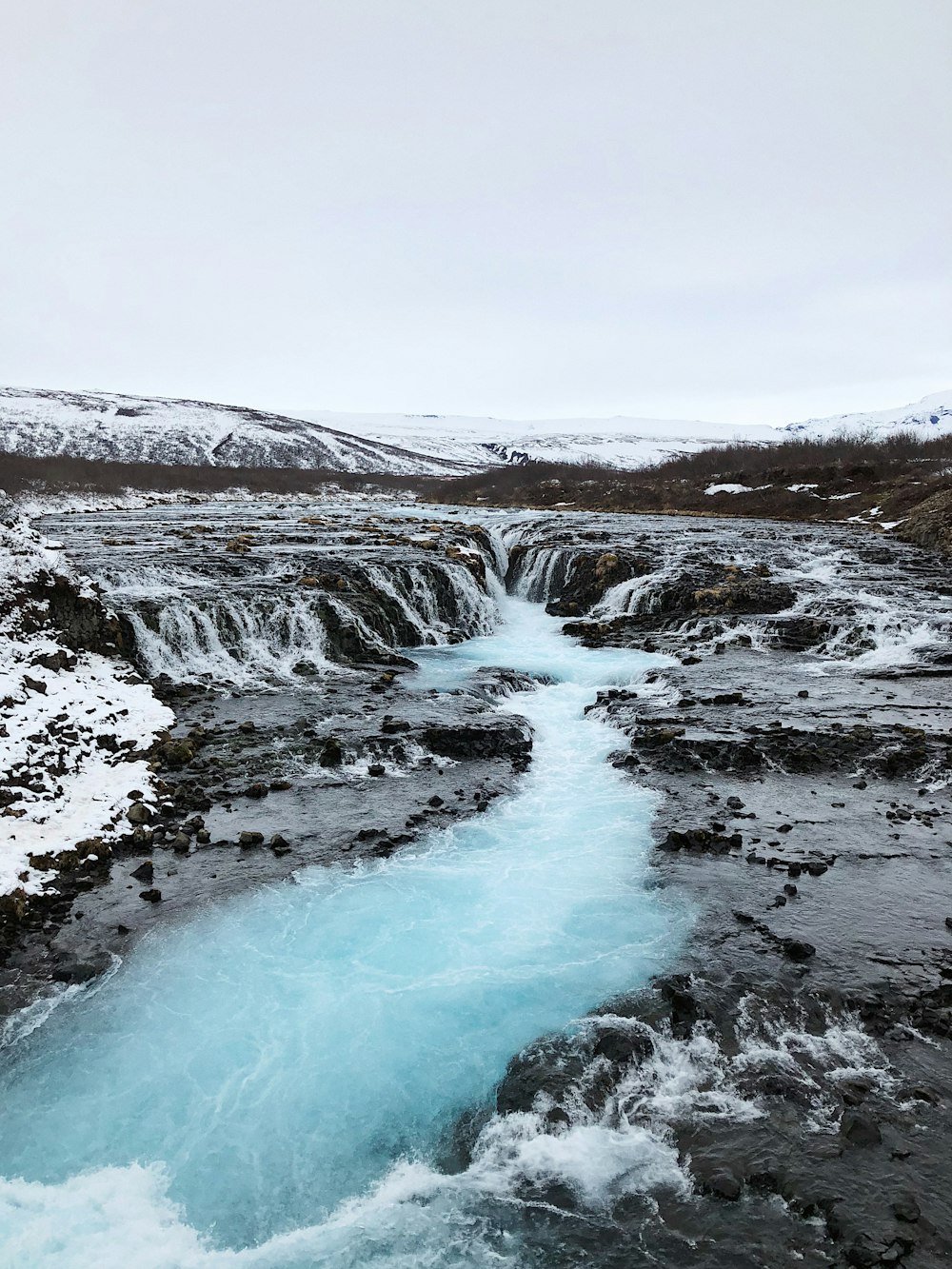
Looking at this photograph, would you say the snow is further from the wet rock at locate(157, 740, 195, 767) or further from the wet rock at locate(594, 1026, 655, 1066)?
the wet rock at locate(594, 1026, 655, 1066)

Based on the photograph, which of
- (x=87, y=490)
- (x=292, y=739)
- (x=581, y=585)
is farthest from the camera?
(x=87, y=490)

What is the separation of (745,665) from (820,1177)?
642 inches

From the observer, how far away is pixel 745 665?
69.1 ft

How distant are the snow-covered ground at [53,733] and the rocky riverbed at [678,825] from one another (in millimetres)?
388

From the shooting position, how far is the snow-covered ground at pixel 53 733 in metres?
11.1

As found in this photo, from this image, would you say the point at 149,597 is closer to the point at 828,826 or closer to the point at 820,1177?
the point at 828,826

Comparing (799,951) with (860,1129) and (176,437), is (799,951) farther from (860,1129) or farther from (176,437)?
(176,437)

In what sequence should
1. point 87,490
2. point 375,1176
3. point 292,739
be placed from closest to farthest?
point 375,1176 → point 292,739 → point 87,490

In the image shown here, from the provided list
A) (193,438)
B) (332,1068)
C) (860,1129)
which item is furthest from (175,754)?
(193,438)

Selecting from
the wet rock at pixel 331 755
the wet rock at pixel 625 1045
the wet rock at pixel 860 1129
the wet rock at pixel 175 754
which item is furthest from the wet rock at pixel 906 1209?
the wet rock at pixel 175 754

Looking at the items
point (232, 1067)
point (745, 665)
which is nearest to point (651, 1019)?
point (232, 1067)

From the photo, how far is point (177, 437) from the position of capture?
143750 millimetres

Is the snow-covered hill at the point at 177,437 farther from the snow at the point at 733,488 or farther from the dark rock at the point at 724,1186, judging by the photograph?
the dark rock at the point at 724,1186

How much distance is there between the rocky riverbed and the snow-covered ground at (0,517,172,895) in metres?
0.39
